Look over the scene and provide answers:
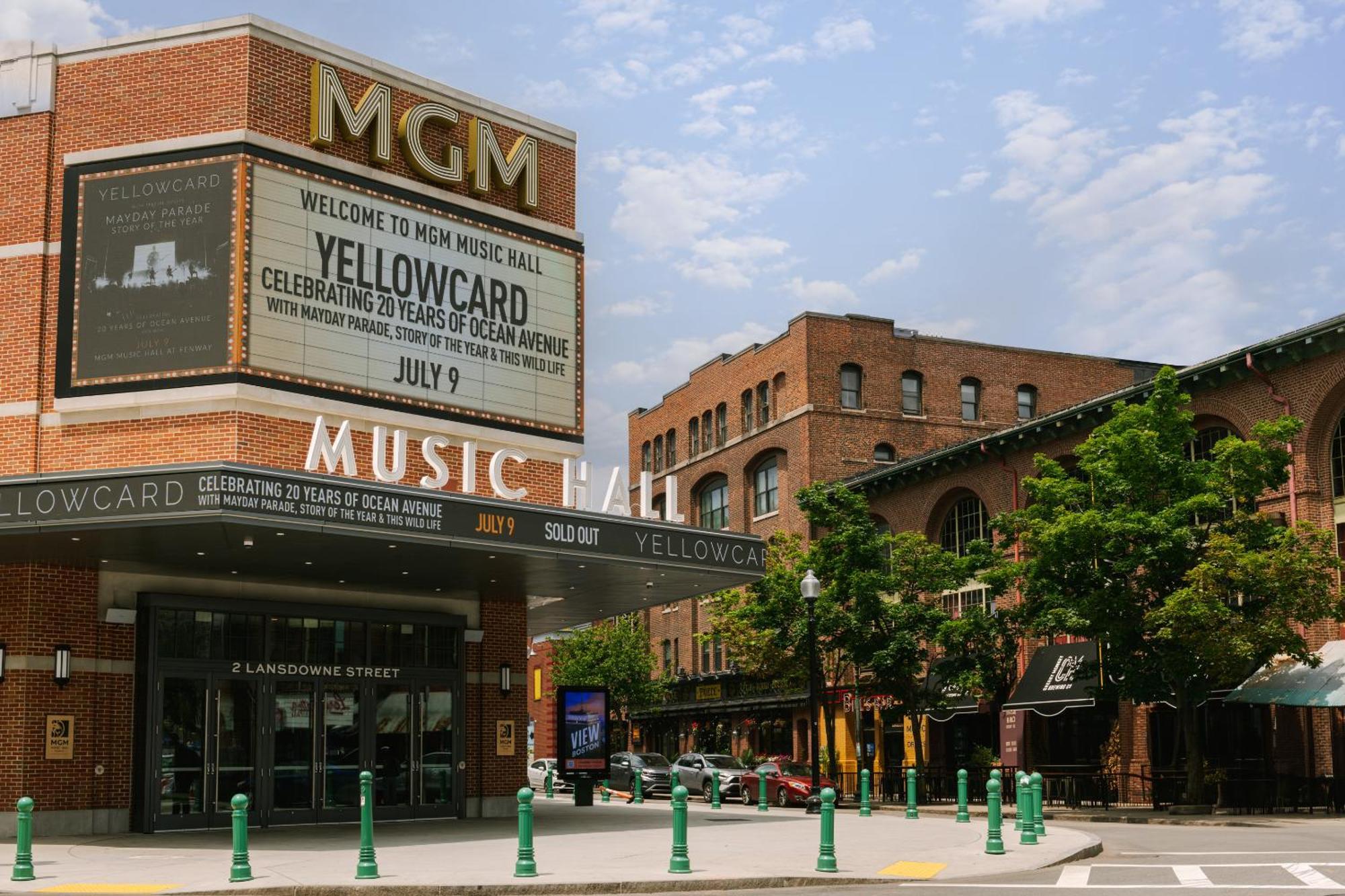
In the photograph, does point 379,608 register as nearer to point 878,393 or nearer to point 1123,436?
point 1123,436

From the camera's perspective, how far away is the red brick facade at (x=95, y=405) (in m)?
23.6

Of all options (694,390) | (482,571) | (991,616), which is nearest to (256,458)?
(482,571)

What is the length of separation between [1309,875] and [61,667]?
59.9 feet

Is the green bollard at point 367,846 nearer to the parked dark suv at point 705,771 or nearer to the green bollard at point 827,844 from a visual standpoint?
the green bollard at point 827,844

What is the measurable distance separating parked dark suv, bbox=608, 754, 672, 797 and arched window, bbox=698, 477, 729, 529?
54.3ft

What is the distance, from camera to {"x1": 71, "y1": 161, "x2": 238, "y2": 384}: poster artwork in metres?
23.9

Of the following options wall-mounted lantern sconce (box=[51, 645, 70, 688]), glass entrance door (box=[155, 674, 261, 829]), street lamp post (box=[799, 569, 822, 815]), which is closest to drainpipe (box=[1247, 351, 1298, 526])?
street lamp post (box=[799, 569, 822, 815])

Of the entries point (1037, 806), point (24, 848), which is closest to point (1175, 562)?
point (1037, 806)

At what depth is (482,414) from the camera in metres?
27.5

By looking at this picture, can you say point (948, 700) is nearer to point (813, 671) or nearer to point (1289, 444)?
point (813, 671)

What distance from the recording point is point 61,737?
77.3ft

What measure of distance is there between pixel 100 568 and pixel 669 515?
979 cm

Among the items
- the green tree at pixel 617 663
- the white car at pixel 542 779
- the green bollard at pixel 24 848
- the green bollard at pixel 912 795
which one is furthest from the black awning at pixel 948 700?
the green bollard at pixel 24 848

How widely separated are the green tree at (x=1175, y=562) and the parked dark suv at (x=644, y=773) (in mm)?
16611
